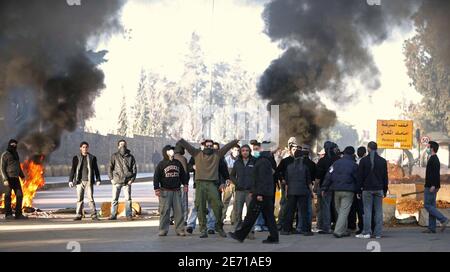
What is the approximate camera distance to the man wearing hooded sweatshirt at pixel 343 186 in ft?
57.2

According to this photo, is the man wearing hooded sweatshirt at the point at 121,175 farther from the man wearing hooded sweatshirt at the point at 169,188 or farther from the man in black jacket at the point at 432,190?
the man in black jacket at the point at 432,190

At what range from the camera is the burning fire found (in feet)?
76.2

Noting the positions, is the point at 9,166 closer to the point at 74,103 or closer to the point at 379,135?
the point at 74,103

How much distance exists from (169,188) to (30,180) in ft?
22.5

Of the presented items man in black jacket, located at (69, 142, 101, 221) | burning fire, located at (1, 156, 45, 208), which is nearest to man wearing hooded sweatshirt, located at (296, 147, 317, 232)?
man in black jacket, located at (69, 142, 101, 221)

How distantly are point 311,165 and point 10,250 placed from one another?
6.34 meters

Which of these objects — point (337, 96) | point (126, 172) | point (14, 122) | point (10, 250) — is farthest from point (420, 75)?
point (10, 250)

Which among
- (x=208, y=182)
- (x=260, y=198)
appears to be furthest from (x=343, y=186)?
(x=208, y=182)

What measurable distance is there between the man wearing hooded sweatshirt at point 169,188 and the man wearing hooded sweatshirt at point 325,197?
2.71m

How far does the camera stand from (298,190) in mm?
18016

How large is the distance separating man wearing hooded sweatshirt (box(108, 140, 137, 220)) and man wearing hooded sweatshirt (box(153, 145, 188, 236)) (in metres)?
3.57

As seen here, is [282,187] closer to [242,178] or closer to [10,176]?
[242,178]

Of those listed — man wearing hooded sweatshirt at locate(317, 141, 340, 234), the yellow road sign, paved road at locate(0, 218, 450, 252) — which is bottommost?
paved road at locate(0, 218, 450, 252)

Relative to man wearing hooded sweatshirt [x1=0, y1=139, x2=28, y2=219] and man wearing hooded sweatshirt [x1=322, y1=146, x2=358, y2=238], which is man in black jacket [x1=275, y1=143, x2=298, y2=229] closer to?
man wearing hooded sweatshirt [x1=322, y1=146, x2=358, y2=238]
